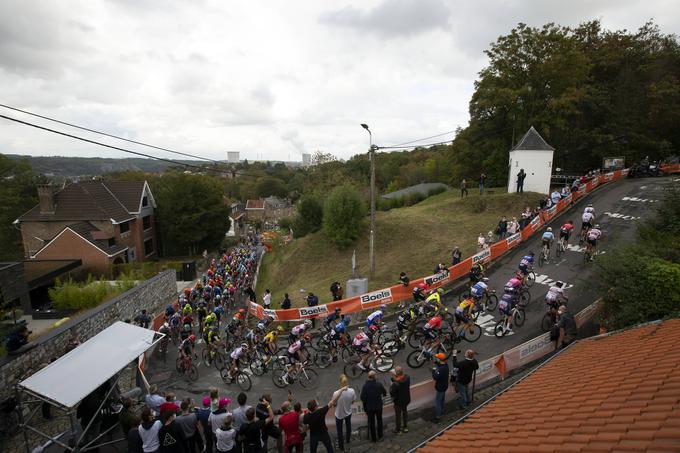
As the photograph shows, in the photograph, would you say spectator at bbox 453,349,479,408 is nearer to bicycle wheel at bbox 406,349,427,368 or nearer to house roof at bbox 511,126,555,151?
Answer: bicycle wheel at bbox 406,349,427,368

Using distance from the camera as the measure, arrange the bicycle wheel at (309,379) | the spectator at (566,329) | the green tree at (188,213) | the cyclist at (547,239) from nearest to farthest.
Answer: the spectator at (566,329) → the bicycle wheel at (309,379) → the cyclist at (547,239) → the green tree at (188,213)

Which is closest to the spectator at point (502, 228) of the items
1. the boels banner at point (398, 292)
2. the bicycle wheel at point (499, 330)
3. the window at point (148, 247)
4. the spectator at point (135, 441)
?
the boels banner at point (398, 292)

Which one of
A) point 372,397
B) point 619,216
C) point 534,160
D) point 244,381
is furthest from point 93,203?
point 619,216

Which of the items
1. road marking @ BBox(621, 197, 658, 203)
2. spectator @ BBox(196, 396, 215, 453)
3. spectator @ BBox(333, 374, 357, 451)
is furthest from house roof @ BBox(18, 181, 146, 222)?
road marking @ BBox(621, 197, 658, 203)

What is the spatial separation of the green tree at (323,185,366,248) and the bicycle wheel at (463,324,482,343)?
19.8 m

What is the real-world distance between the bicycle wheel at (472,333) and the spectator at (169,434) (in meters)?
8.77

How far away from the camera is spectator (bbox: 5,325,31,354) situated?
10398 mm

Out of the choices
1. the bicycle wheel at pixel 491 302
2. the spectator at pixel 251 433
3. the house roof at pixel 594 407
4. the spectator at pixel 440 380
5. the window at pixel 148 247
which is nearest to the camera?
the house roof at pixel 594 407

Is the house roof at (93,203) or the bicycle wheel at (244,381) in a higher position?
the house roof at (93,203)

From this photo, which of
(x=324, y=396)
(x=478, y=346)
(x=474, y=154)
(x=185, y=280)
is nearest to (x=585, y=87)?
(x=474, y=154)

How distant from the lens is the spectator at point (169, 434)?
22.9 ft

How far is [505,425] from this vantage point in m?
5.53

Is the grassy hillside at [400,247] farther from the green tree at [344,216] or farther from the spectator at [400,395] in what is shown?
the spectator at [400,395]

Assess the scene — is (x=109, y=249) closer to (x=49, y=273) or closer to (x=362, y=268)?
(x=49, y=273)
